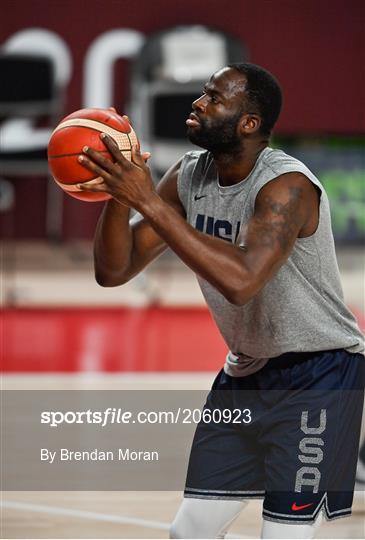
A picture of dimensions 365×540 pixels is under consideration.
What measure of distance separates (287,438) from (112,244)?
76 cm

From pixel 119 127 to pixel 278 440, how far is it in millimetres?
→ 967

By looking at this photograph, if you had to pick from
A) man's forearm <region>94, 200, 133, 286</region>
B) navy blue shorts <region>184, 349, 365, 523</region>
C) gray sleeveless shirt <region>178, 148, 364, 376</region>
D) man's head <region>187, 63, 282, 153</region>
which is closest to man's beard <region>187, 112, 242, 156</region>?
man's head <region>187, 63, 282, 153</region>

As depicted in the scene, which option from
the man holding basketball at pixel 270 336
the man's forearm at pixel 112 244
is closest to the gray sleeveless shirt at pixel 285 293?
the man holding basketball at pixel 270 336

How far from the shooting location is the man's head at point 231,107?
10.4 ft

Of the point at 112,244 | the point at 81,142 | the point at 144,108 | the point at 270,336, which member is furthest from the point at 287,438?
the point at 144,108

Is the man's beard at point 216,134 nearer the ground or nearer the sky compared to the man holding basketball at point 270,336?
nearer the sky

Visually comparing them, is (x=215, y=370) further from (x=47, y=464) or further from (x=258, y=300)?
(x=258, y=300)

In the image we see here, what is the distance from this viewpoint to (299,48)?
469 inches

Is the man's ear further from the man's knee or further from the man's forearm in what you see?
the man's knee

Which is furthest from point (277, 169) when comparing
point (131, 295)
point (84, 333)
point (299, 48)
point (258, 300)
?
point (299, 48)

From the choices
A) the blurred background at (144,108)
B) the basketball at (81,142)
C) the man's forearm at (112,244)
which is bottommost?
the blurred background at (144,108)

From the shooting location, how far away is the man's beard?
3156mm

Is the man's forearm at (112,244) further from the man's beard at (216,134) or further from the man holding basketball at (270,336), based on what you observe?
the man's beard at (216,134)

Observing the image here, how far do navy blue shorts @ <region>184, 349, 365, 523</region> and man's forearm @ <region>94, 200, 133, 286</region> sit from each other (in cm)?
47
